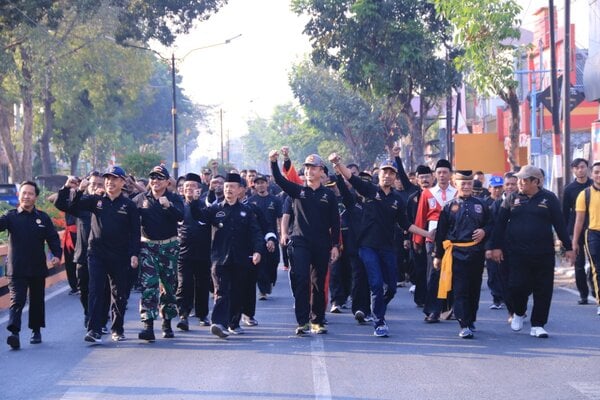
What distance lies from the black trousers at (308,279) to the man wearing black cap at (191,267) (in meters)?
1.26

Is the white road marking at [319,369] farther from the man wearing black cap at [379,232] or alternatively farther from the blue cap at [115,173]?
the blue cap at [115,173]

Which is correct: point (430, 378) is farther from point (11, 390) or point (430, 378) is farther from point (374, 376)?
point (11, 390)

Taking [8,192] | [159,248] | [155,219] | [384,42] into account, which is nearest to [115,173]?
[155,219]

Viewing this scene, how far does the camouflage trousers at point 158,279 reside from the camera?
39.3 feet

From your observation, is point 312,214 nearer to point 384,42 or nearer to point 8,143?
point 384,42

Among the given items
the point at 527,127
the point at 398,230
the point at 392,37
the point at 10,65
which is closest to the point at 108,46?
the point at 10,65

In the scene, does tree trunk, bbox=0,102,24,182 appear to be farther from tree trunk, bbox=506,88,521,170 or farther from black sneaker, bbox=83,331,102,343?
black sneaker, bbox=83,331,102,343

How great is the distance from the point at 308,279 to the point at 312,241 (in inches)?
17.1

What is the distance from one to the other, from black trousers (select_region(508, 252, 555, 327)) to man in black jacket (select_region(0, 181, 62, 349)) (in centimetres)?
498

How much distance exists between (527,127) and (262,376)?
39.8 m

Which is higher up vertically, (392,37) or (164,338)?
(392,37)

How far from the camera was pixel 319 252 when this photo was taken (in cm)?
1235

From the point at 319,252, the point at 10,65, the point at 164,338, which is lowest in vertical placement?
the point at 164,338

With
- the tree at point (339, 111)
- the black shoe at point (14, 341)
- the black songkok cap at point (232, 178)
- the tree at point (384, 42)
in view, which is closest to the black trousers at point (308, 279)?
the black songkok cap at point (232, 178)
